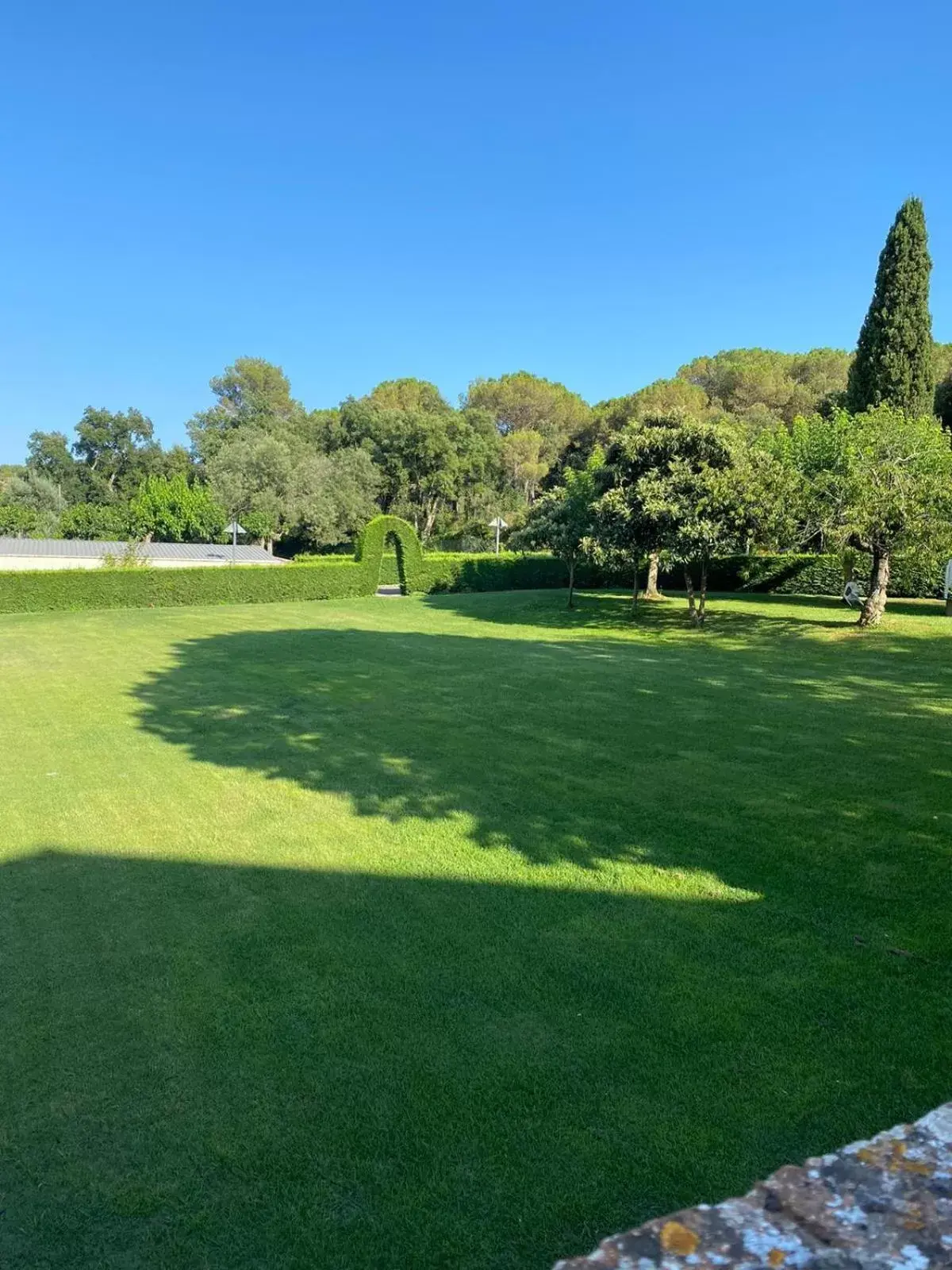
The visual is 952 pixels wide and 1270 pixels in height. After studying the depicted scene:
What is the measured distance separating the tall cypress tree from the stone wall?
27814 mm

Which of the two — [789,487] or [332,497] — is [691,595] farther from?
[332,497]

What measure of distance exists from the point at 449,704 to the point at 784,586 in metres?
20.7

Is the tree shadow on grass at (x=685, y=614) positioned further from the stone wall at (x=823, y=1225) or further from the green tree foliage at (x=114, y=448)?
the green tree foliage at (x=114, y=448)

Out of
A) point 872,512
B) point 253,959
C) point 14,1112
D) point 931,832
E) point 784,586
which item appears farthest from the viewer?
point 784,586

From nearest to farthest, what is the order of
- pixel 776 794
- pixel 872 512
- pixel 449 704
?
pixel 776 794
pixel 449 704
pixel 872 512

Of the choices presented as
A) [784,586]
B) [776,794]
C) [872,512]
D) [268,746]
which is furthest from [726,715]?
[784,586]

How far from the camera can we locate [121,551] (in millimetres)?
34594

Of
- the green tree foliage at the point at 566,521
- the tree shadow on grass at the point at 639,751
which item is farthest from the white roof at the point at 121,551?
the tree shadow on grass at the point at 639,751

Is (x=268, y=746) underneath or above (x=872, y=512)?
underneath

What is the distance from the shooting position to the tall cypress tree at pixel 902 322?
24828 mm

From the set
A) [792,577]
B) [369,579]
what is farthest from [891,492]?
[369,579]

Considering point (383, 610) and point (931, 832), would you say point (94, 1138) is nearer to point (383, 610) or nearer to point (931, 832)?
point (931, 832)

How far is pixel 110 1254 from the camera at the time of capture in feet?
6.59

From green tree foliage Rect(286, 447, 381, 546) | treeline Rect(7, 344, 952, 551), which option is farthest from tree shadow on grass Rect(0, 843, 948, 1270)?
green tree foliage Rect(286, 447, 381, 546)
